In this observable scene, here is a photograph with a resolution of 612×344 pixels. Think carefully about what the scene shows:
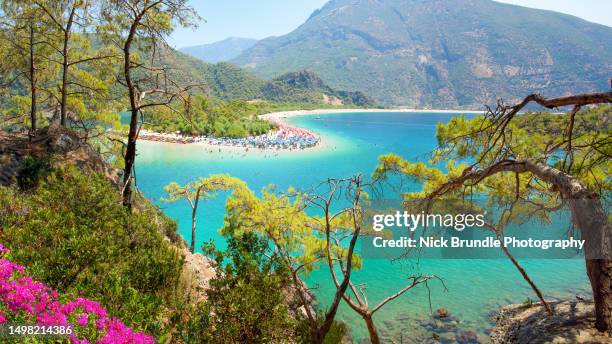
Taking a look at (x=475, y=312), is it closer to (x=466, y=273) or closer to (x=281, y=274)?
(x=466, y=273)

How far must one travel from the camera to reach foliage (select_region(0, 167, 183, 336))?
10.8 ft

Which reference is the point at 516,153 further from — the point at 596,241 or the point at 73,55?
the point at 73,55

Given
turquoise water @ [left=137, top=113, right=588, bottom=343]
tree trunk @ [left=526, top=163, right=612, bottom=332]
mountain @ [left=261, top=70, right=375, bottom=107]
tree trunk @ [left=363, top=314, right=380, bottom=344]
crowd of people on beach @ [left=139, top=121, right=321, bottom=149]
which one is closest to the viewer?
tree trunk @ [left=526, top=163, right=612, bottom=332]

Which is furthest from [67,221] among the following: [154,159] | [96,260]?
[154,159]

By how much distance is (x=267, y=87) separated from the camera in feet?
565

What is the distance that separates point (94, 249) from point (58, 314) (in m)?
1.65

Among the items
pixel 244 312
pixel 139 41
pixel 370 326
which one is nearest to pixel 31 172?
pixel 139 41

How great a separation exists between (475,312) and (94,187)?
1317cm

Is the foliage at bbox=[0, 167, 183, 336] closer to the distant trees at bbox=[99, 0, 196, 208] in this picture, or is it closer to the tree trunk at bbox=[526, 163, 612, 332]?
the distant trees at bbox=[99, 0, 196, 208]

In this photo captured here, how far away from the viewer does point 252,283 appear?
377 centimetres

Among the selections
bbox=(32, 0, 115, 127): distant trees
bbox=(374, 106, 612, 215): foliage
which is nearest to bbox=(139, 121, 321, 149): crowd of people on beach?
bbox=(32, 0, 115, 127): distant trees

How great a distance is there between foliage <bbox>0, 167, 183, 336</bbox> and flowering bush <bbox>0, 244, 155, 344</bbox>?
0.30 m

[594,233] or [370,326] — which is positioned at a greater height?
[594,233]

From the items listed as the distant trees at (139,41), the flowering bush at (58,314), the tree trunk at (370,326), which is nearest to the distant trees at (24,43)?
the distant trees at (139,41)
